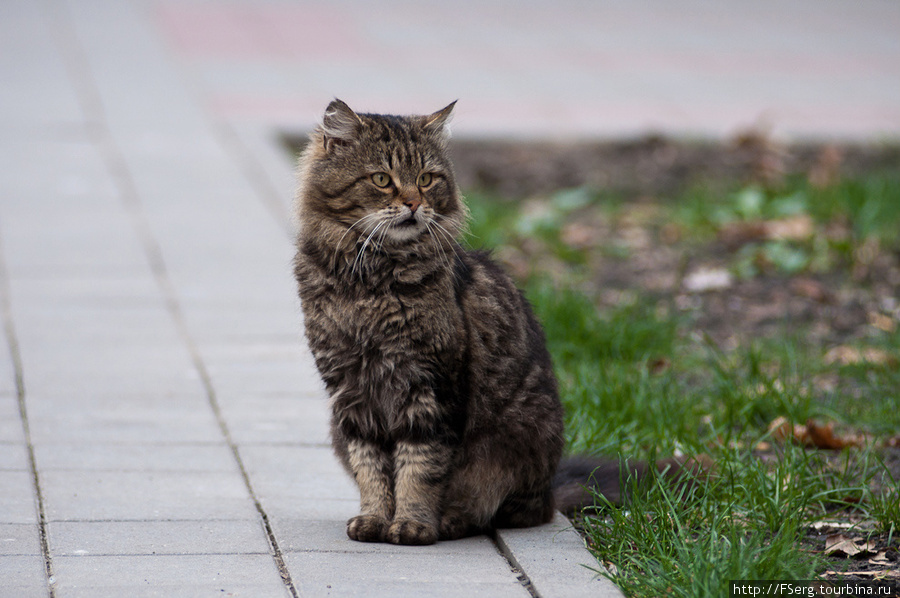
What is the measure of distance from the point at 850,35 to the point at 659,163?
286 inches

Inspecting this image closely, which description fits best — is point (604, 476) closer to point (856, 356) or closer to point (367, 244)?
point (367, 244)

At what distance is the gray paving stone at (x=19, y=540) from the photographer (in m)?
3.28

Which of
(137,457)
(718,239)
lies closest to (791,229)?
(718,239)

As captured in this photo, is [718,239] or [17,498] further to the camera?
[718,239]

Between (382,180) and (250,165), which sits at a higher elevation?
(382,180)

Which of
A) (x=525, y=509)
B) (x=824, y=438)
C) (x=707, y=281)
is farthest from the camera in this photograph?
(x=707, y=281)

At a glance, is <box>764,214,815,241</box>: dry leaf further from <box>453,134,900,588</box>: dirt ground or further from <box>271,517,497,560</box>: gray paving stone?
<box>271,517,497,560</box>: gray paving stone

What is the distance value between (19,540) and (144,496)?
52cm

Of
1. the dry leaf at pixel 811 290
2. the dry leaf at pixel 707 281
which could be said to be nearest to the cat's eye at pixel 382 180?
the dry leaf at pixel 707 281

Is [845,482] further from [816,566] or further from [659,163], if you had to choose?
[659,163]

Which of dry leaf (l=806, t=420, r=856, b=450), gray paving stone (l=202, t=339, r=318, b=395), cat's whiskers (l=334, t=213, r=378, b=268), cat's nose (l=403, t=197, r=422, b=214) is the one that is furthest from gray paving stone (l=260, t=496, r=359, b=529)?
dry leaf (l=806, t=420, r=856, b=450)

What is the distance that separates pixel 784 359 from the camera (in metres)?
5.23

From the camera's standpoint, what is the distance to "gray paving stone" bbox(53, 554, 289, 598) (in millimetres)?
3064

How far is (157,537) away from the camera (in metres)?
3.48
